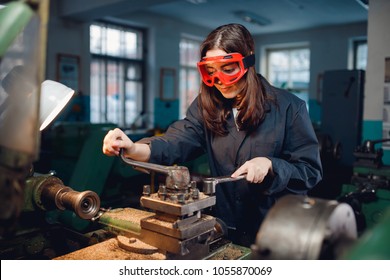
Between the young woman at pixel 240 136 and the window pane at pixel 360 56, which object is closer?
the young woman at pixel 240 136

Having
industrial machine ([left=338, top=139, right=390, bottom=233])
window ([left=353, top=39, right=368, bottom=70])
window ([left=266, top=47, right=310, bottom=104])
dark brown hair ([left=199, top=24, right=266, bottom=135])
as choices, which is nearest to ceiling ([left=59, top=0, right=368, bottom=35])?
window ([left=353, top=39, right=368, bottom=70])

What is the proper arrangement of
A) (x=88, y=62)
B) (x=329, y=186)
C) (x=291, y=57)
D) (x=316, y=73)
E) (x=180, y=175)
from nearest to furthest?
1. (x=180, y=175)
2. (x=329, y=186)
3. (x=88, y=62)
4. (x=316, y=73)
5. (x=291, y=57)

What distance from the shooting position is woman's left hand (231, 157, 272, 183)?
3.83ft

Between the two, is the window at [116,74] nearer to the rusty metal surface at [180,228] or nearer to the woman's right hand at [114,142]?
the woman's right hand at [114,142]

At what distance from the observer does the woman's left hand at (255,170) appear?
3.83 feet

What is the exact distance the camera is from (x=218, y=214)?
1617 millimetres

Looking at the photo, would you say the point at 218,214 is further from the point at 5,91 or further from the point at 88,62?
the point at 88,62

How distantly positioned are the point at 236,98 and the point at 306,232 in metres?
0.99

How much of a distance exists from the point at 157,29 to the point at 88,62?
198 centimetres

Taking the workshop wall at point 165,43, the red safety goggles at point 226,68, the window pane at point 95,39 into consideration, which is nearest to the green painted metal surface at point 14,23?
the red safety goggles at point 226,68

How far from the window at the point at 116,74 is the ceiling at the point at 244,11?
622 millimetres

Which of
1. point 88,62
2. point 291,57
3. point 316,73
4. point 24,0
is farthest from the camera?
point 291,57

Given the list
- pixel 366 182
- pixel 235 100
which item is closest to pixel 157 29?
Result: pixel 366 182

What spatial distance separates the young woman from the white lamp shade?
0.22 meters
